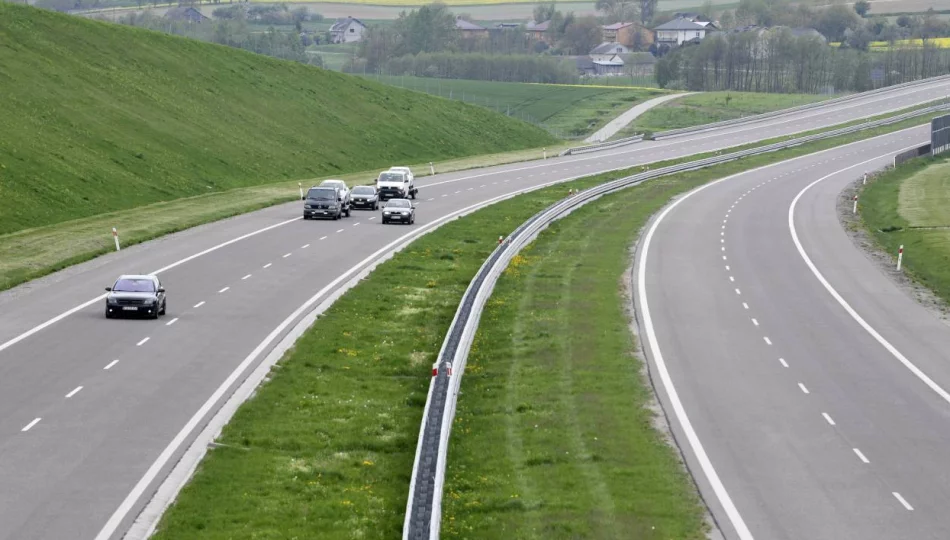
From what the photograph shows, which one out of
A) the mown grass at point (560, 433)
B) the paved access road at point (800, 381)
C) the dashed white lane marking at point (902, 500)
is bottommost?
the paved access road at point (800, 381)

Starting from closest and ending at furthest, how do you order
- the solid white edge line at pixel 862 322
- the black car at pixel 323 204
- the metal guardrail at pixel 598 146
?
the solid white edge line at pixel 862 322, the black car at pixel 323 204, the metal guardrail at pixel 598 146

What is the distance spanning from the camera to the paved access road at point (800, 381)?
21750 millimetres

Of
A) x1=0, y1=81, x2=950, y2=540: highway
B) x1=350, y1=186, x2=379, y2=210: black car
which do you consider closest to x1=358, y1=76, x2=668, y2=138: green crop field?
x1=350, y1=186, x2=379, y2=210: black car

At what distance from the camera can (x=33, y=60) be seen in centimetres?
8544

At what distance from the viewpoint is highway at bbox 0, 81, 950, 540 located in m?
21.7

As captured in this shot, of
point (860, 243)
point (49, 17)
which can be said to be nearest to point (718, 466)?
point (860, 243)

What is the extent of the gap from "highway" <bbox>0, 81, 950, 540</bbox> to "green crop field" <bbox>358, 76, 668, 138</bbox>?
8540 cm

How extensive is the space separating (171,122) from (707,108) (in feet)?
263

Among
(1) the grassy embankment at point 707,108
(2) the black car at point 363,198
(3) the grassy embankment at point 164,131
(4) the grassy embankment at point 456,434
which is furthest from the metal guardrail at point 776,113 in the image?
(4) the grassy embankment at point 456,434

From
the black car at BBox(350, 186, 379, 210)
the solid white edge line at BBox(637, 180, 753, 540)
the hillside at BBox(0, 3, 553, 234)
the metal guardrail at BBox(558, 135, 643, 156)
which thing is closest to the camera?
the solid white edge line at BBox(637, 180, 753, 540)

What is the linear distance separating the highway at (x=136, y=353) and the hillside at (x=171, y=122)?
977 centimetres

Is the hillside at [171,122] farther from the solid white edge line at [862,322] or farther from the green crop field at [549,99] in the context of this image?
the solid white edge line at [862,322]

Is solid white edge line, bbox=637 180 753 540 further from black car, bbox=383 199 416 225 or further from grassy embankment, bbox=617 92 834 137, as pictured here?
grassy embankment, bbox=617 92 834 137

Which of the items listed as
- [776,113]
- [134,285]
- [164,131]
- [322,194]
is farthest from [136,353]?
[776,113]
